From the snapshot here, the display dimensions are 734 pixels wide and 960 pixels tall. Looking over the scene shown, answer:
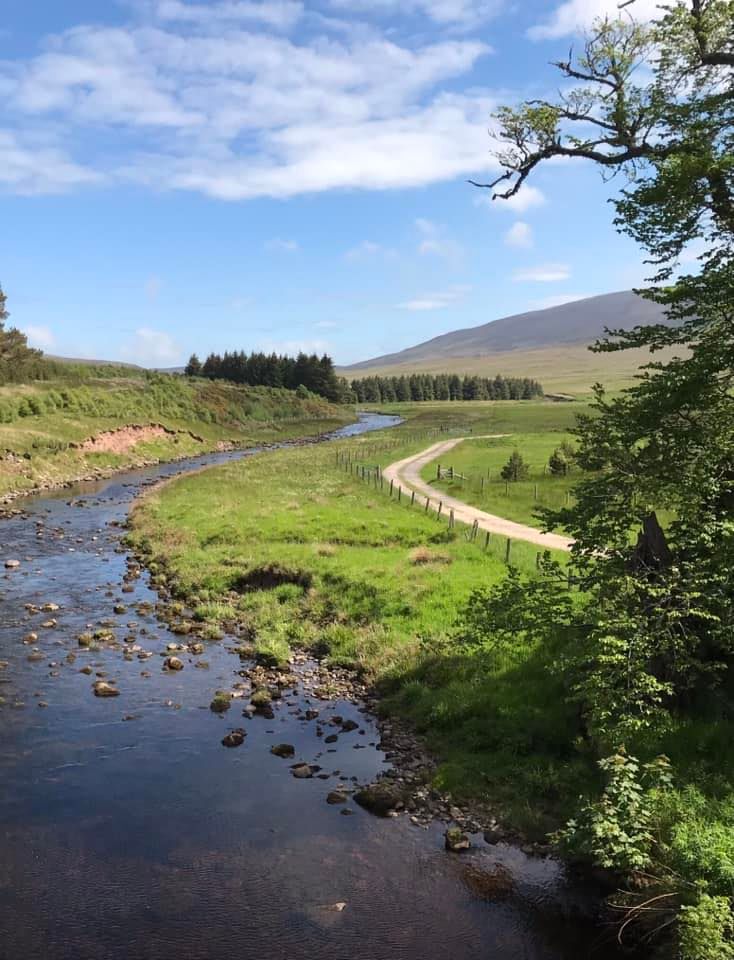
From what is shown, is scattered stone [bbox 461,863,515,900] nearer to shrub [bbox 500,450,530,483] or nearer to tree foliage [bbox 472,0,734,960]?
tree foliage [bbox 472,0,734,960]

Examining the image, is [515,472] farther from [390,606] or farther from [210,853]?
[210,853]

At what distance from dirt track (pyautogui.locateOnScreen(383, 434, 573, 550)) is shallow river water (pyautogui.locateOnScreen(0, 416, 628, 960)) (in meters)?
8.59

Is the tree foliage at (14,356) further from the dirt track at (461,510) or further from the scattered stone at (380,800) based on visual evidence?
the scattered stone at (380,800)

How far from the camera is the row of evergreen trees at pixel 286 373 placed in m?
178

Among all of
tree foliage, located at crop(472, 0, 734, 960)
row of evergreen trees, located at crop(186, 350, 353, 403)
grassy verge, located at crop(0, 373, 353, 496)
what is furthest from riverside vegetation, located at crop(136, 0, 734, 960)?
row of evergreen trees, located at crop(186, 350, 353, 403)

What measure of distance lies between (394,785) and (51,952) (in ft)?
28.0

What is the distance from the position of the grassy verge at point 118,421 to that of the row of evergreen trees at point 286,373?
29.9 m

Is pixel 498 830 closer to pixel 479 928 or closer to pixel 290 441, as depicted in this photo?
pixel 479 928

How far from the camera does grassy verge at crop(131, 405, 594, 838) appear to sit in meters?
18.7

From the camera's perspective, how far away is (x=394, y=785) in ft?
59.2

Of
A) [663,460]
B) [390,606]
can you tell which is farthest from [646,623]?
[390,606]

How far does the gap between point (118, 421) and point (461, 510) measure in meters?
55.8

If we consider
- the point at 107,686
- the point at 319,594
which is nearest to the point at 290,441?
the point at 319,594

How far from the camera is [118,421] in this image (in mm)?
87750
